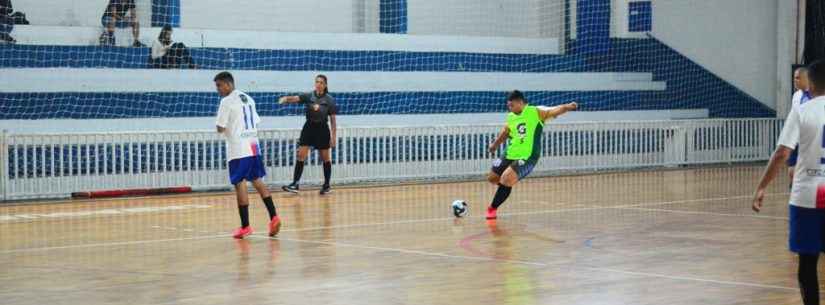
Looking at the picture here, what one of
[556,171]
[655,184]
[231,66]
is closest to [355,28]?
[231,66]

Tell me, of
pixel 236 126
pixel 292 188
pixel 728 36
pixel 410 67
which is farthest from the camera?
pixel 728 36

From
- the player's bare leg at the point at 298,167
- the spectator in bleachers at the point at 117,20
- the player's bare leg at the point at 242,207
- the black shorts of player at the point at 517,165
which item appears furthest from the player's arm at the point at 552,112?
the spectator in bleachers at the point at 117,20

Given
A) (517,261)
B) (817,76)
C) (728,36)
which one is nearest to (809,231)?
(817,76)

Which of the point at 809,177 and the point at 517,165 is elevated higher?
the point at 809,177

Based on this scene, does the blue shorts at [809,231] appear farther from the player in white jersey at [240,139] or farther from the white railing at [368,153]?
the white railing at [368,153]

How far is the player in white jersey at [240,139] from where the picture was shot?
12.1 m

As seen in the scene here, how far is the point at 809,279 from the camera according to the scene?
22.8 feet

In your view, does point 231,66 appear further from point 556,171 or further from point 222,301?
point 222,301

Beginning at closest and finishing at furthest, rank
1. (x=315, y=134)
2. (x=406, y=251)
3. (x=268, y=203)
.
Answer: (x=406, y=251)
(x=268, y=203)
(x=315, y=134)

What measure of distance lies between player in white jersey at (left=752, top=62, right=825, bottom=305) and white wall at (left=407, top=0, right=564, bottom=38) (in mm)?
20446

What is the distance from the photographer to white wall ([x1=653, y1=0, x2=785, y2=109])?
1129 inches

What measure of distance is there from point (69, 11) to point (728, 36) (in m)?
15.2

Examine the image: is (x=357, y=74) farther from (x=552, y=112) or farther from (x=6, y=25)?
(x=552, y=112)

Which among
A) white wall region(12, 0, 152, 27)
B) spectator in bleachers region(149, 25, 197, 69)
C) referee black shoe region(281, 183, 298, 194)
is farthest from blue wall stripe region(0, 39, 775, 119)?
referee black shoe region(281, 183, 298, 194)
